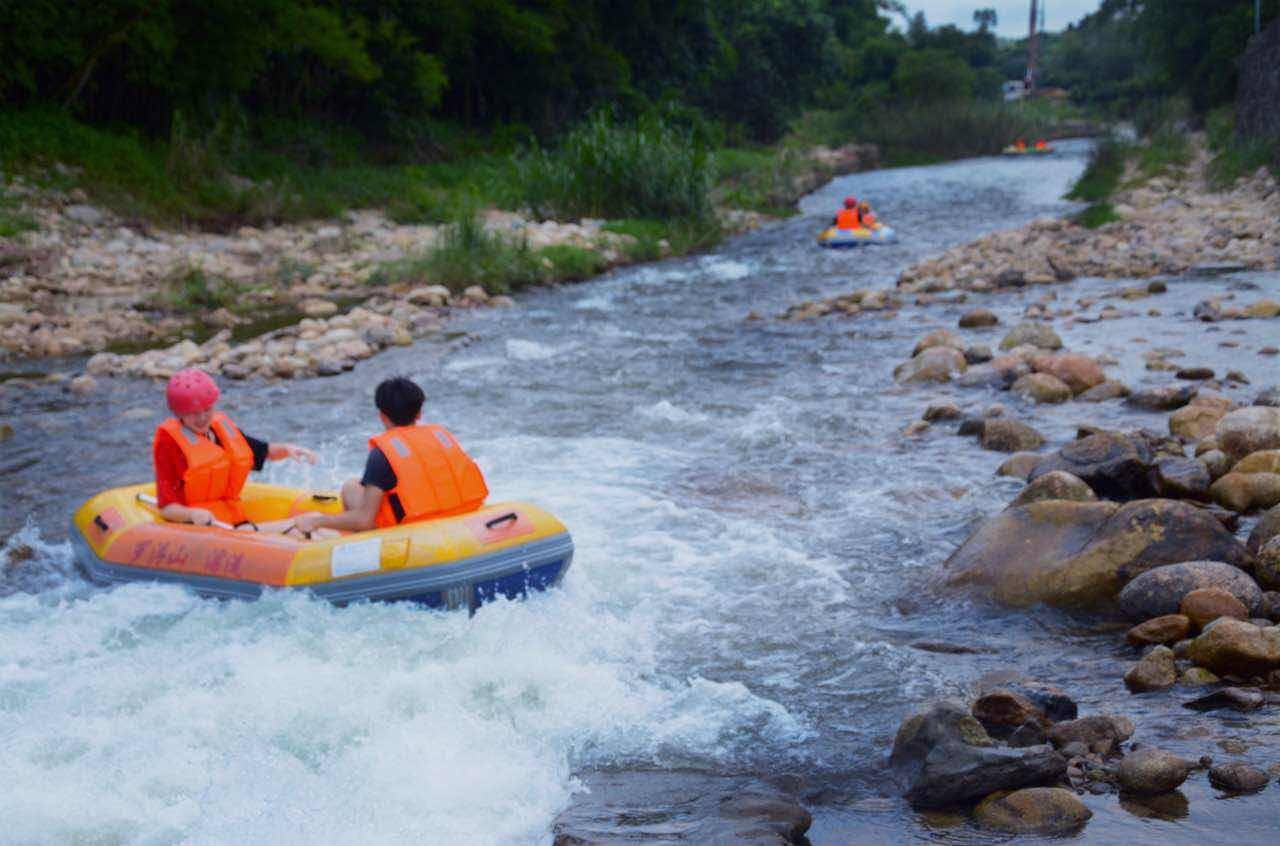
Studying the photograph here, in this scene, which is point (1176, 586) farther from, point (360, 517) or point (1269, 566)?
point (360, 517)

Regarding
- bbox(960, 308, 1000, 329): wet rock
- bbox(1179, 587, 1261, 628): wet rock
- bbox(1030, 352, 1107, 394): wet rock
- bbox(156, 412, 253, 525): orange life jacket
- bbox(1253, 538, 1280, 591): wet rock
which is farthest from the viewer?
bbox(960, 308, 1000, 329): wet rock

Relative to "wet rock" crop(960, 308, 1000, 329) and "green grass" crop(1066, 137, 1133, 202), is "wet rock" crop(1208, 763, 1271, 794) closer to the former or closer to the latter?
"wet rock" crop(960, 308, 1000, 329)

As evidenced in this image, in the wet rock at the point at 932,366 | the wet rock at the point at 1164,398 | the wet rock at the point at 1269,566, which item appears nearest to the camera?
the wet rock at the point at 1269,566

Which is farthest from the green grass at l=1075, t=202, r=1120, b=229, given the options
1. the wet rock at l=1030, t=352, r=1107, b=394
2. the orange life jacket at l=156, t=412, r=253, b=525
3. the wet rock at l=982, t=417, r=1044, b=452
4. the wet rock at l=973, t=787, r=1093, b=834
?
the wet rock at l=973, t=787, r=1093, b=834

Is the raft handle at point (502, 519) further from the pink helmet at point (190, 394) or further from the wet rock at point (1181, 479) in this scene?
the wet rock at point (1181, 479)

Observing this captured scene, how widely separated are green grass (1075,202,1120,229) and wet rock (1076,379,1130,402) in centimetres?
1012

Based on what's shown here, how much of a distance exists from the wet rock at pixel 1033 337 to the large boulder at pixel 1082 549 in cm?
486

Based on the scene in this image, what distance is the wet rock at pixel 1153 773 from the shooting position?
10.1ft

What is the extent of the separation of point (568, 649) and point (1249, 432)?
141 inches

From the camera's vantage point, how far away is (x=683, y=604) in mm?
5012

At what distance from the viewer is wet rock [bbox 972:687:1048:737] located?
3.47 meters

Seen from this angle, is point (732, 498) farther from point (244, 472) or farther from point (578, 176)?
point (578, 176)

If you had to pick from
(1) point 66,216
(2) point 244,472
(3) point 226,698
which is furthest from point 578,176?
(3) point 226,698

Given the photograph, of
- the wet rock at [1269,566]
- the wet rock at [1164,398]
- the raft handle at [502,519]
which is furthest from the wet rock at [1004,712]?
the wet rock at [1164,398]
